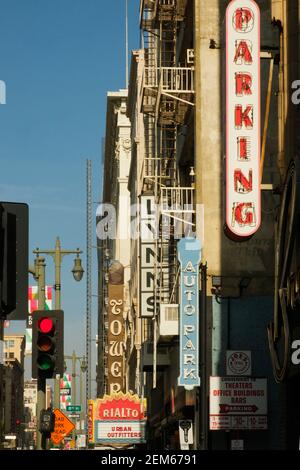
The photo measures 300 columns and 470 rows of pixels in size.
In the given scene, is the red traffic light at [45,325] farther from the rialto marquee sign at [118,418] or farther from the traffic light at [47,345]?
the rialto marquee sign at [118,418]

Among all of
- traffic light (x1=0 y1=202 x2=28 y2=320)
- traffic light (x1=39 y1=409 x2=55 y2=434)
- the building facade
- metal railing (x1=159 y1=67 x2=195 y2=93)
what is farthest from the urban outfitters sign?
traffic light (x1=0 y1=202 x2=28 y2=320)

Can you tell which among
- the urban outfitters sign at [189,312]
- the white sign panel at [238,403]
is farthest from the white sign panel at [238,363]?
the urban outfitters sign at [189,312]

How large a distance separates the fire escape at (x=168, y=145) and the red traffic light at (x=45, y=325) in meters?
21.6

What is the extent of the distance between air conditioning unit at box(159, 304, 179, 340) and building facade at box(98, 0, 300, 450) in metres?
0.05

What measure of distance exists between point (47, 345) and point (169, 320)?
24.5 m

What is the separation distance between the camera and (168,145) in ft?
181

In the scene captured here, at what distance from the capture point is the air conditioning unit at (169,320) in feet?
138

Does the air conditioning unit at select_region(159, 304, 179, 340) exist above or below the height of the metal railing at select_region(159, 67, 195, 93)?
below

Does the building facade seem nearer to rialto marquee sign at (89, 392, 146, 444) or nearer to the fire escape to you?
the fire escape

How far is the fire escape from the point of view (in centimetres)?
4225

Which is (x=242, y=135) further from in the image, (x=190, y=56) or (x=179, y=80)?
(x=179, y=80)

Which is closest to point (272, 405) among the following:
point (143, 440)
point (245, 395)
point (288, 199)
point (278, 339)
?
point (245, 395)
